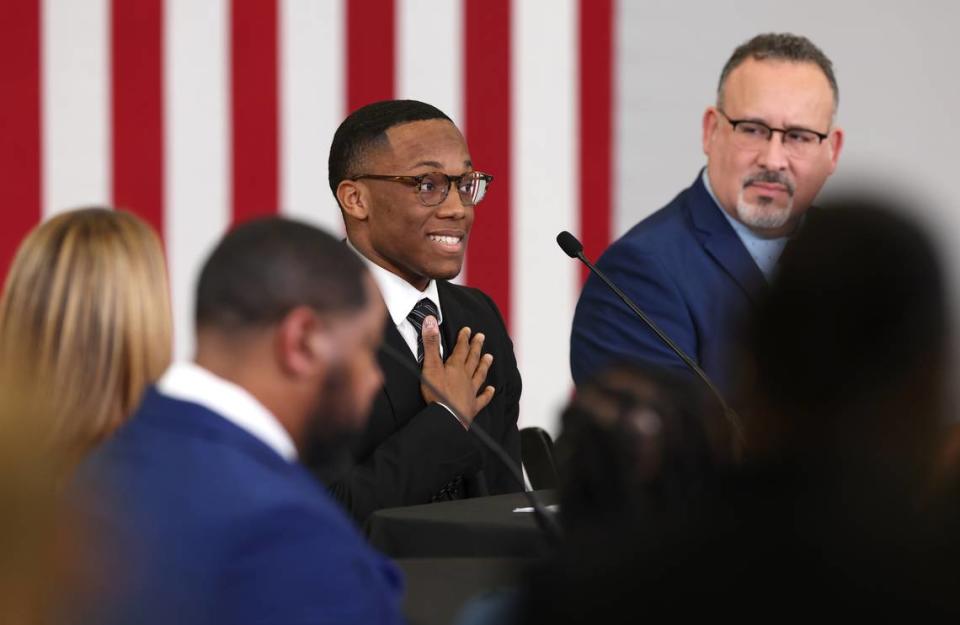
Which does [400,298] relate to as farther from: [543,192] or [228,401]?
[543,192]

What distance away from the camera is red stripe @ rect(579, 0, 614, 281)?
365 centimetres

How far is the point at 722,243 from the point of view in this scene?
2461mm

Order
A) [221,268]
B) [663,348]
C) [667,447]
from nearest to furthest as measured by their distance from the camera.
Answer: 1. [667,447]
2. [221,268]
3. [663,348]

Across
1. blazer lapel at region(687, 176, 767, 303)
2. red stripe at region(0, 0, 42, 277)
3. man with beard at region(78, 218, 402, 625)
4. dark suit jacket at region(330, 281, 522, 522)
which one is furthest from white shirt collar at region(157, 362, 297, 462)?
red stripe at region(0, 0, 42, 277)

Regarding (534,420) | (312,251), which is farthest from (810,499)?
(534,420)

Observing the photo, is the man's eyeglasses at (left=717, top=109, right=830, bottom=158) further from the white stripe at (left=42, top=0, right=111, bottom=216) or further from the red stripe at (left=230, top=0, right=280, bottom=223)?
the white stripe at (left=42, top=0, right=111, bottom=216)

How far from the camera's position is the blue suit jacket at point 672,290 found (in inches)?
93.0

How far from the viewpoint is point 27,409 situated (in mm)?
1021

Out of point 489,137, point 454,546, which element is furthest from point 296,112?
point 454,546

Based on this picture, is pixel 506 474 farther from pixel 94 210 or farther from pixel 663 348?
pixel 94 210

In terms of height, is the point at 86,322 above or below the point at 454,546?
above

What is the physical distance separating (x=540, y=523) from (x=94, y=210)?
0.62m

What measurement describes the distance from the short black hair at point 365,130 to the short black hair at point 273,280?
1.13 meters

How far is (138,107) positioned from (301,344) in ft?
8.11
